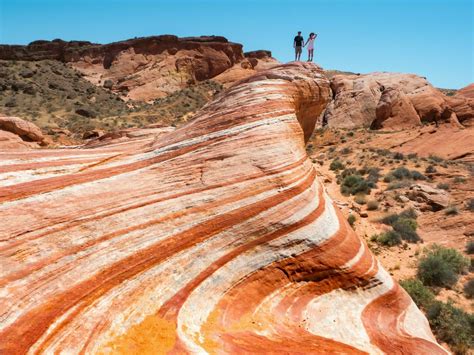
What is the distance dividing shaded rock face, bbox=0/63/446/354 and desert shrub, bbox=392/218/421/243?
7.53 metres

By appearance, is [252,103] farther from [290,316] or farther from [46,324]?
[46,324]

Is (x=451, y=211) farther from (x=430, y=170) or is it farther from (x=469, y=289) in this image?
(x=430, y=170)

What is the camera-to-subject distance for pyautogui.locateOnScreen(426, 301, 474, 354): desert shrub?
800 centimetres

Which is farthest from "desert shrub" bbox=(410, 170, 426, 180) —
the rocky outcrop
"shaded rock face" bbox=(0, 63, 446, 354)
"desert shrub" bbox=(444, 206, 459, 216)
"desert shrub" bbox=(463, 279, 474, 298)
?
the rocky outcrop

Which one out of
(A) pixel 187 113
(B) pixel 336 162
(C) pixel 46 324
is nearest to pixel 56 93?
(A) pixel 187 113

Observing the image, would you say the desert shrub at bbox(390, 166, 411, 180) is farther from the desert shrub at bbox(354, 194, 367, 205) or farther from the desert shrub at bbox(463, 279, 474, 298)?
the desert shrub at bbox(463, 279, 474, 298)

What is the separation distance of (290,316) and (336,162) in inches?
766

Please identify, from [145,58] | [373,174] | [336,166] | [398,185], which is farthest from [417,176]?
[145,58]

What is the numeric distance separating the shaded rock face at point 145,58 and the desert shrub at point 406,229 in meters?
46.3

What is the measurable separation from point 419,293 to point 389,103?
98.5 feet

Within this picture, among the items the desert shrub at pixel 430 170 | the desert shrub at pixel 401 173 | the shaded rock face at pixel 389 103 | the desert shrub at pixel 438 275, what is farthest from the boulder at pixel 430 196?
the shaded rock face at pixel 389 103

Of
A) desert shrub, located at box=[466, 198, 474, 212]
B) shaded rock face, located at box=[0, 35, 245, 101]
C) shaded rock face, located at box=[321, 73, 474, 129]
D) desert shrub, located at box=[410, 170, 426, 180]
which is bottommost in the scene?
desert shrub, located at box=[466, 198, 474, 212]

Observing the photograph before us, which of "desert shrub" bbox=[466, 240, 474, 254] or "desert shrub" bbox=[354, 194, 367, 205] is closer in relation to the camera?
"desert shrub" bbox=[466, 240, 474, 254]

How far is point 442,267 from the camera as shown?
10.5 m
